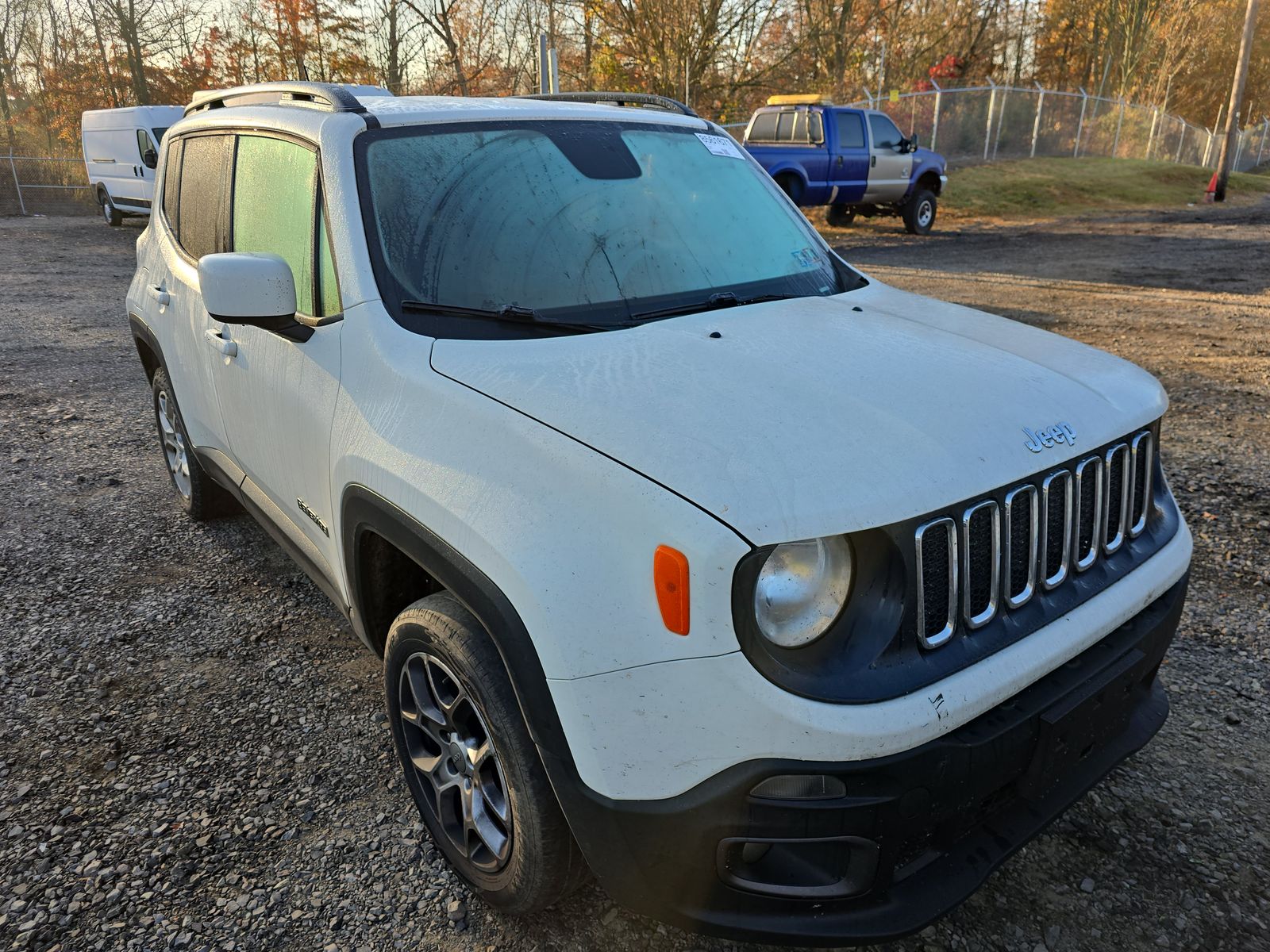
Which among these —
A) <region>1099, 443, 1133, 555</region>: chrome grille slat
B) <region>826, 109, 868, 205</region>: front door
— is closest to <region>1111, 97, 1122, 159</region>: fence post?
<region>826, 109, 868, 205</region>: front door

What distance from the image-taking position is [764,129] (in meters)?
16.8

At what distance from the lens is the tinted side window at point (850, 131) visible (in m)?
16.1

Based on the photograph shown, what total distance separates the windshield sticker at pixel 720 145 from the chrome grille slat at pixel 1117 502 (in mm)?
1848

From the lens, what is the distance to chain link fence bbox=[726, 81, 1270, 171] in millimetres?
25656

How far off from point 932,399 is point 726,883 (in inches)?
43.8

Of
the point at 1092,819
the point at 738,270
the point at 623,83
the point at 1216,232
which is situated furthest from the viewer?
the point at 623,83

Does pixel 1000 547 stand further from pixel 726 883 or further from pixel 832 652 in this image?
pixel 726 883

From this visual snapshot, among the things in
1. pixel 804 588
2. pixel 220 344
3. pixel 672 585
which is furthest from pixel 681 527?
pixel 220 344

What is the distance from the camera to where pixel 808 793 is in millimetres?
1654

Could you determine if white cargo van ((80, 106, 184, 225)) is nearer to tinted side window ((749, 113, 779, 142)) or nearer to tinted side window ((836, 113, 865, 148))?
tinted side window ((749, 113, 779, 142))

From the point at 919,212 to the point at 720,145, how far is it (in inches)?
615

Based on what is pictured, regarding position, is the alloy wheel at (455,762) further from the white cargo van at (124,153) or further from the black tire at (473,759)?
the white cargo van at (124,153)

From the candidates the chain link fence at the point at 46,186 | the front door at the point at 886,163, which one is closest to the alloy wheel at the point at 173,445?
the front door at the point at 886,163

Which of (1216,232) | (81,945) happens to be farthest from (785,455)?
(1216,232)
